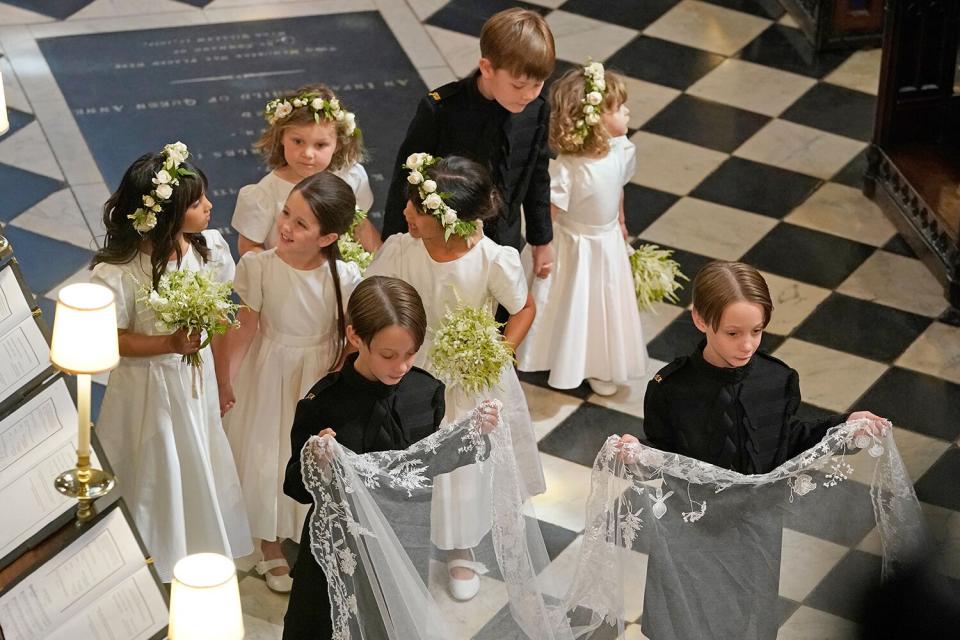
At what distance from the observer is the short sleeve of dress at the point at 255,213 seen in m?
5.67

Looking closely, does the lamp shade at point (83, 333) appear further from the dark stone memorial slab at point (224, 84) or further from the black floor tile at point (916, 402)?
the dark stone memorial slab at point (224, 84)

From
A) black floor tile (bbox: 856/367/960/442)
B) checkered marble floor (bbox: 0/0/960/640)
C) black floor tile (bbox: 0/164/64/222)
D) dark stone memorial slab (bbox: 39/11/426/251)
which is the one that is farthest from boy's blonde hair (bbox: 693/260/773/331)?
black floor tile (bbox: 0/164/64/222)

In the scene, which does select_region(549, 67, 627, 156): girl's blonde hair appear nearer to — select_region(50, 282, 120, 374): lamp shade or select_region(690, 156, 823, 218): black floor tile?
select_region(690, 156, 823, 218): black floor tile

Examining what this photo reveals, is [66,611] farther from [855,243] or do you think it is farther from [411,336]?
[855,243]

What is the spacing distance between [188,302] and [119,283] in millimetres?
236

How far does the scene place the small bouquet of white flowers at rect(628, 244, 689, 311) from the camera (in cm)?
674

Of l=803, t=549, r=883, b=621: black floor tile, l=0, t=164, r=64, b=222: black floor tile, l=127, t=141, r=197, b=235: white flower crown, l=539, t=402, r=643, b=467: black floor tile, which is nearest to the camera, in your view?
l=803, t=549, r=883, b=621: black floor tile

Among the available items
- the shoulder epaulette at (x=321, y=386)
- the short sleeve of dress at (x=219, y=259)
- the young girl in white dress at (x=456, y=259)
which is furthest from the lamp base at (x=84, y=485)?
the young girl in white dress at (x=456, y=259)

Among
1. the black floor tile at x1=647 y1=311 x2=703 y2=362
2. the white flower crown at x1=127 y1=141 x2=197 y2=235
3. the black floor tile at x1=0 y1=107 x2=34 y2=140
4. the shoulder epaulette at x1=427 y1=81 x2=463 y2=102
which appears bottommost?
the black floor tile at x1=647 y1=311 x2=703 y2=362

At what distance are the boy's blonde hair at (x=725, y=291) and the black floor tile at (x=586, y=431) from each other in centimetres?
170

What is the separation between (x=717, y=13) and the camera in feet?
31.7

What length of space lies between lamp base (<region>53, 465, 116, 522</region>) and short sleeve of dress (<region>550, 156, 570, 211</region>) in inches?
105

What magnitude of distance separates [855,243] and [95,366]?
4920 mm

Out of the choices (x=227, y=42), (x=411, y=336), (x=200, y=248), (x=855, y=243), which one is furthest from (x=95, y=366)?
(x=227, y=42)
